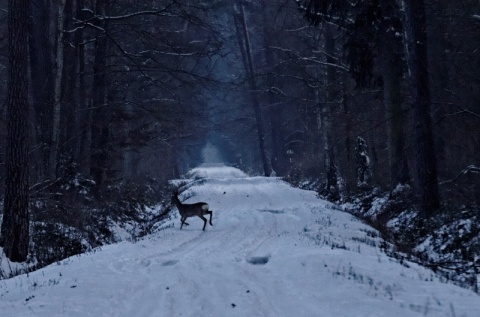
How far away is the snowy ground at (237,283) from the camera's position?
479 centimetres

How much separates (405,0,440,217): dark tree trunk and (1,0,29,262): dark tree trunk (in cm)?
1013

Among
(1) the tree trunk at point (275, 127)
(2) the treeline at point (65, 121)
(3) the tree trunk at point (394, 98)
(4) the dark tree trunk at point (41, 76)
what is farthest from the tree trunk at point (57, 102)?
(1) the tree trunk at point (275, 127)

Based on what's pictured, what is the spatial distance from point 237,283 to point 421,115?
8073 millimetres

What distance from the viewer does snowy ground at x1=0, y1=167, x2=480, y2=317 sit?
4789 millimetres

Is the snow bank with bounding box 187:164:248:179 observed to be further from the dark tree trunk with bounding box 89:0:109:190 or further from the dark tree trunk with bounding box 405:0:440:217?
the dark tree trunk with bounding box 405:0:440:217

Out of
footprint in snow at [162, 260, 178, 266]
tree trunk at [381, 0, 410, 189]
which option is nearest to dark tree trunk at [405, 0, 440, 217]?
tree trunk at [381, 0, 410, 189]

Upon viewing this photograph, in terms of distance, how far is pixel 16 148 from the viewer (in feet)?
30.7

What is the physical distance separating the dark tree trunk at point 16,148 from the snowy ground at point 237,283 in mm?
2275

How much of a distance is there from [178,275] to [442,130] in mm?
16945

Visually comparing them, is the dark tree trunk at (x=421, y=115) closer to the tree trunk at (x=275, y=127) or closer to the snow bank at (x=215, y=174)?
the tree trunk at (x=275, y=127)

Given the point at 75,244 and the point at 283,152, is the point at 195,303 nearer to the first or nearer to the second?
the point at 75,244

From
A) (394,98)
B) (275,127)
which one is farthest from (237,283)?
(275,127)

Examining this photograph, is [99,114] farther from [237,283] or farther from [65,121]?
[237,283]

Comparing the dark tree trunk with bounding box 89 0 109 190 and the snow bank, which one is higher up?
the dark tree trunk with bounding box 89 0 109 190
